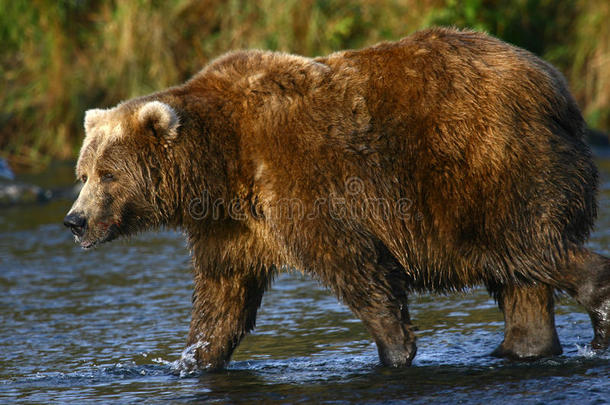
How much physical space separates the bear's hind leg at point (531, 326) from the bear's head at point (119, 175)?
2133mm

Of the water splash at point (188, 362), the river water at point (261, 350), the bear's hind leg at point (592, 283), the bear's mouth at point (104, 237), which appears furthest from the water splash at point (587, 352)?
the bear's mouth at point (104, 237)

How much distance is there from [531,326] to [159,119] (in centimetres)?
242

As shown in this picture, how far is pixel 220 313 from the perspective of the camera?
567cm

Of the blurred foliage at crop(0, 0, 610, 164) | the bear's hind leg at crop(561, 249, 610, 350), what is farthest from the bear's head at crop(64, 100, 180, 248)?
the blurred foliage at crop(0, 0, 610, 164)

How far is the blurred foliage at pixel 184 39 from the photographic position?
51.1 ft

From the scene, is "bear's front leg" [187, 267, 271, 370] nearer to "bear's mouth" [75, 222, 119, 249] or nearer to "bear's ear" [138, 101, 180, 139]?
"bear's mouth" [75, 222, 119, 249]

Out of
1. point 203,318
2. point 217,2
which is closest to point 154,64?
point 217,2

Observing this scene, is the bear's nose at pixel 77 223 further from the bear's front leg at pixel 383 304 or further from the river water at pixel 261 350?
the bear's front leg at pixel 383 304

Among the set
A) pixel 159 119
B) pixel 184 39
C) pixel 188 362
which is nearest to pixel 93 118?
pixel 159 119

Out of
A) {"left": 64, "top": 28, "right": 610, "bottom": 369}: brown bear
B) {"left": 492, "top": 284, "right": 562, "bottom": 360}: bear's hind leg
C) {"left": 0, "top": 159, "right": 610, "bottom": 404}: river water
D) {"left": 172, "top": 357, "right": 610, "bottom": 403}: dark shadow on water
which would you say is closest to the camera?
{"left": 172, "top": 357, "right": 610, "bottom": 403}: dark shadow on water

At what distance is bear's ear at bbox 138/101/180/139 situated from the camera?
206 inches

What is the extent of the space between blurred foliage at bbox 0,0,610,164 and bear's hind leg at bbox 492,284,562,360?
9.98m

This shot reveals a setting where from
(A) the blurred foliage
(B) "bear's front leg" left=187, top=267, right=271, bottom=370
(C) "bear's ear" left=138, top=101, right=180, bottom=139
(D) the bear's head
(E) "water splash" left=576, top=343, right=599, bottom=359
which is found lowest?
(E) "water splash" left=576, top=343, right=599, bottom=359

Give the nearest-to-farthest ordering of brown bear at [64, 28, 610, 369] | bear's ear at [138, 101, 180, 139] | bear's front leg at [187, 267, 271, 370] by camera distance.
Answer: brown bear at [64, 28, 610, 369]
bear's ear at [138, 101, 180, 139]
bear's front leg at [187, 267, 271, 370]
